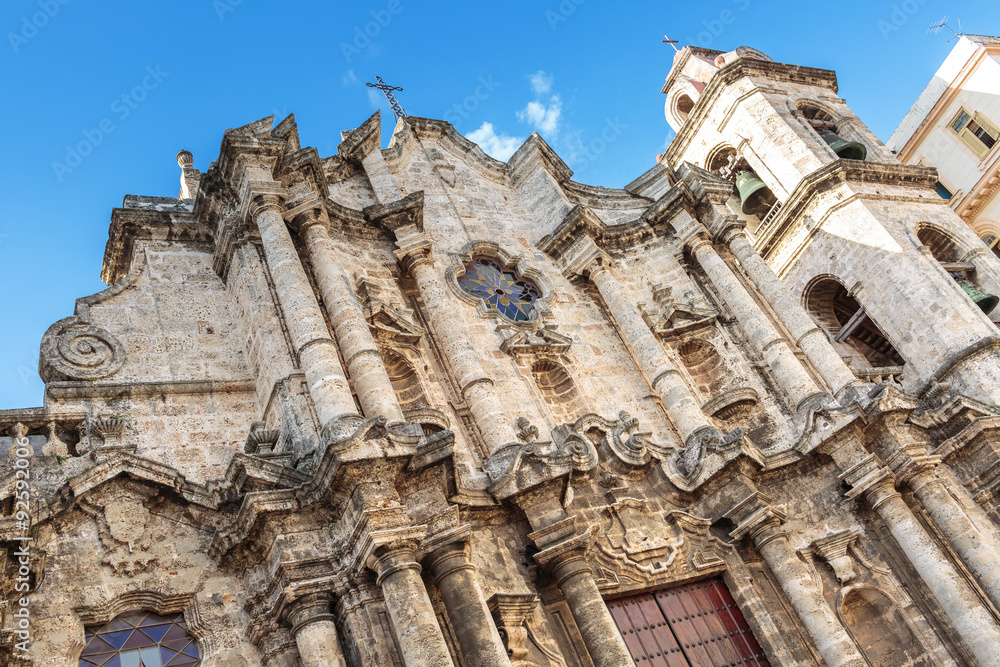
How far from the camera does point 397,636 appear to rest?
8727 mm

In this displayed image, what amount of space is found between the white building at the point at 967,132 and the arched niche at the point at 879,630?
57.7 ft

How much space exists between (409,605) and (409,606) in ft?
0.04

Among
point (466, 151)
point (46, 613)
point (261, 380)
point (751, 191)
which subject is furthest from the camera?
point (751, 191)

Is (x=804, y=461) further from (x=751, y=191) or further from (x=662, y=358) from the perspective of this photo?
(x=751, y=191)

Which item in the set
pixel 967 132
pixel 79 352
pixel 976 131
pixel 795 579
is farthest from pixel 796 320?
pixel 967 132

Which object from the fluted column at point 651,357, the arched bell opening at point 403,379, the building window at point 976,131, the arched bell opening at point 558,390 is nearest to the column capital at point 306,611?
the arched bell opening at point 403,379

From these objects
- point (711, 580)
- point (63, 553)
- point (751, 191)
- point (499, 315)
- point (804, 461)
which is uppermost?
point (751, 191)

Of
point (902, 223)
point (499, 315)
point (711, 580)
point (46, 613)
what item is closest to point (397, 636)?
point (46, 613)

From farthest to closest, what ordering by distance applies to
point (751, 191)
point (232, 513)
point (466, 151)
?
point (751, 191) < point (466, 151) < point (232, 513)

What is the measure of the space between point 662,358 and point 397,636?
24.5 feet

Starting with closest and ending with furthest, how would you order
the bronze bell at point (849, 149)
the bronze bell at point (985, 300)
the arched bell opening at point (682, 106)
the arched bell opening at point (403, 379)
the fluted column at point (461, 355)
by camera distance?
the fluted column at point (461, 355)
the arched bell opening at point (403, 379)
the bronze bell at point (985, 300)
the bronze bell at point (849, 149)
the arched bell opening at point (682, 106)

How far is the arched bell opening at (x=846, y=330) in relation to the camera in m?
20.1

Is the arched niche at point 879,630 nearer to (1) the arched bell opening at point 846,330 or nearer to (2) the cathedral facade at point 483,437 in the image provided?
(2) the cathedral facade at point 483,437

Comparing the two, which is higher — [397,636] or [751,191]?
[751,191]
